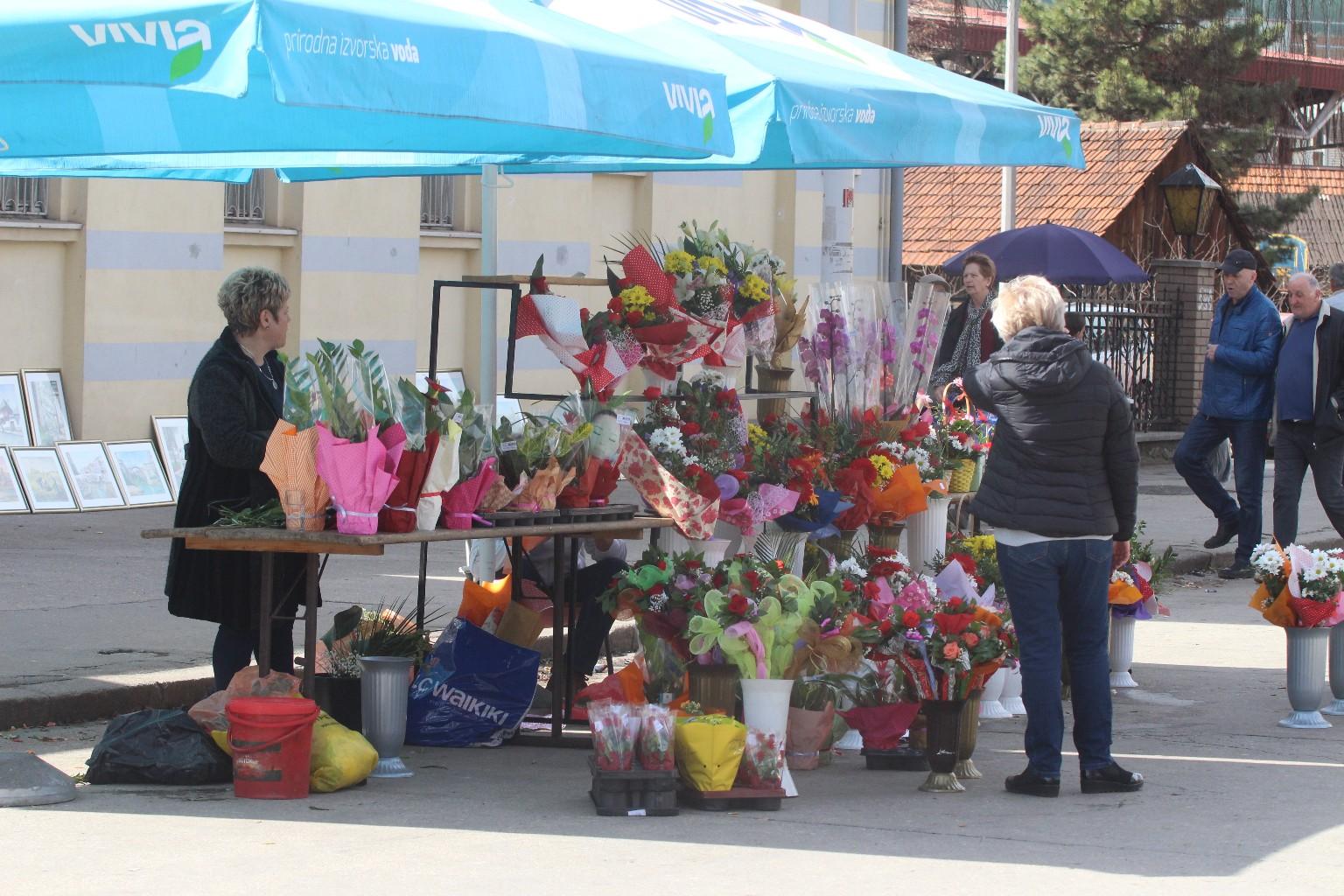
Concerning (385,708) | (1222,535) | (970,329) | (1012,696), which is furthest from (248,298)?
(1222,535)

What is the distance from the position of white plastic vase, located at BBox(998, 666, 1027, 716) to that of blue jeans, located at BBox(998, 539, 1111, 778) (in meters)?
1.44

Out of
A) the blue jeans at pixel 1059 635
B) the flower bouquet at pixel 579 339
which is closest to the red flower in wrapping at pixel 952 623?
the blue jeans at pixel 1059 635

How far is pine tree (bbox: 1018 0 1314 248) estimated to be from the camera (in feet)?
99.8

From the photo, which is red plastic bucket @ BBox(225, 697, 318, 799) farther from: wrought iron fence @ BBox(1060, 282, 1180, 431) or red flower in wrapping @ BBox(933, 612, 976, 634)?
wrought iron fence @ BBox(1060, 282, 1180, 431)

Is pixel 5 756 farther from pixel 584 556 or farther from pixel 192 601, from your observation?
pixel 584 556

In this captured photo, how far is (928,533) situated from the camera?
8812 millimetres

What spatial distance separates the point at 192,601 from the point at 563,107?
2.23m

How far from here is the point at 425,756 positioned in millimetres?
7039

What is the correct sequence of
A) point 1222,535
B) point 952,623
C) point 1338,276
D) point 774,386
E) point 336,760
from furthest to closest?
point 1222,535 → point 1338,276 → point 774,386 → point 952,623 → point 336,760

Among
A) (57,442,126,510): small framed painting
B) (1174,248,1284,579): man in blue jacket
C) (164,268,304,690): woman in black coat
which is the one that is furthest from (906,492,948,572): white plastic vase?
(57,442,126,510): small framed painting

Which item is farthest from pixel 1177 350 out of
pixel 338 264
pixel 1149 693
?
pixel 1149 693

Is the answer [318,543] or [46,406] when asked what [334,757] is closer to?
[318,543]

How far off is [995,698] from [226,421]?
3.43m

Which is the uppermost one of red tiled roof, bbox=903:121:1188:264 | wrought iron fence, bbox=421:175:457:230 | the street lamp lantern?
red tiled roof, bbox=903:121:1188:264
